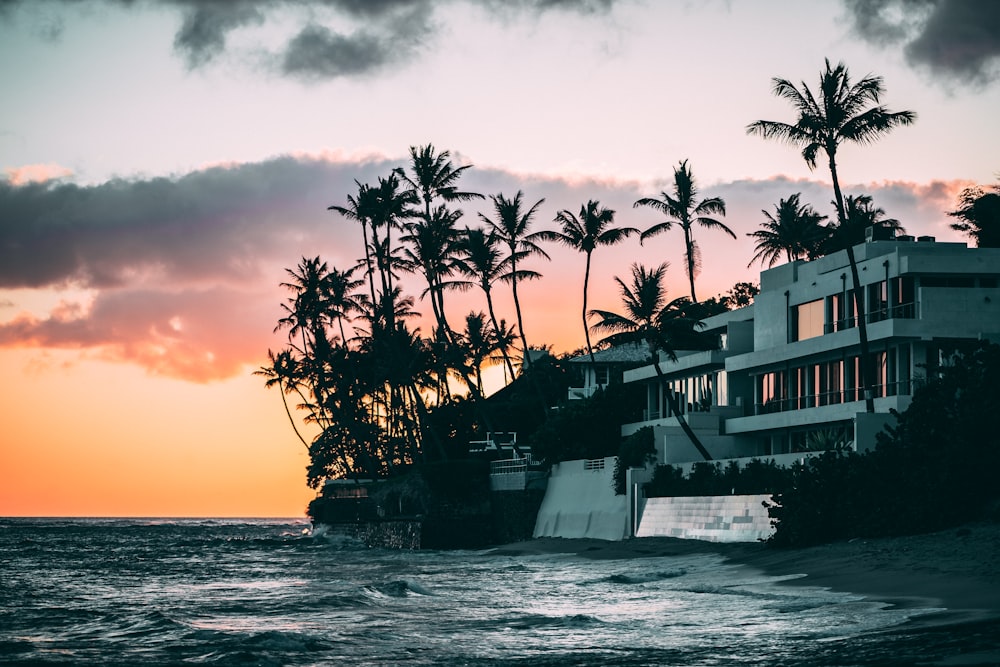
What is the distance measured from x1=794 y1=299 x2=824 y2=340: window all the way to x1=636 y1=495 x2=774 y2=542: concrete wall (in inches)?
367

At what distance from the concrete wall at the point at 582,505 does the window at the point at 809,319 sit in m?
9.37

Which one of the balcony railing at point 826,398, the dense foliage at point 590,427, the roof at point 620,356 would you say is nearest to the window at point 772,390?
the balcony railing at point 826,398

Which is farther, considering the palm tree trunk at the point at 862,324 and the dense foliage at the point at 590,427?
the dense foliage at the point at 590,427

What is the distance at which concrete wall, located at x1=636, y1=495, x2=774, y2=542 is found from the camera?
38.4 metres

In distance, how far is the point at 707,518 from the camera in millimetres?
41750

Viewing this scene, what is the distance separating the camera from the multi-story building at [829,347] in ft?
145

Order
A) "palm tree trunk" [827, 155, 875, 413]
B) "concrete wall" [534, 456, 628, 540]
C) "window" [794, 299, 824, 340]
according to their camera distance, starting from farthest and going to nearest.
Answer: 1. "concrete wall" [534, 456, 628, 540]
2. "window" [794, 299, 824, 340]
3. "palm tree trunk" [827, 155, 875, 413]

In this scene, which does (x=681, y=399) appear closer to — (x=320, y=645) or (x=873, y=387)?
(x=873, y=387)

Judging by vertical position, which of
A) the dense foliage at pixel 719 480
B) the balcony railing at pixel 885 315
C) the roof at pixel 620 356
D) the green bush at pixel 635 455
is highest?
the roof at pixel 620 356

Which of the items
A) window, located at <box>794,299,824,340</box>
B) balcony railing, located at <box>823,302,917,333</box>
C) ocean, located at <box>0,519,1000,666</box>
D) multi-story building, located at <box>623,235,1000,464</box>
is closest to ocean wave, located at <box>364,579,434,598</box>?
ocean, located at <box>0,519,1000,666</box>

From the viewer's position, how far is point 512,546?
57188 millimetres

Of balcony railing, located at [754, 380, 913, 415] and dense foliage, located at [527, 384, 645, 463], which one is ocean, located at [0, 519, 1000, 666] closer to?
balcony railing, located at [754, 380, 913, 415]

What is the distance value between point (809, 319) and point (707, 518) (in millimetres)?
11917

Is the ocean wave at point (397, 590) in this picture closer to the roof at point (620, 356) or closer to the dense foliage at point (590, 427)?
the dense foliage at point (590, 427)
